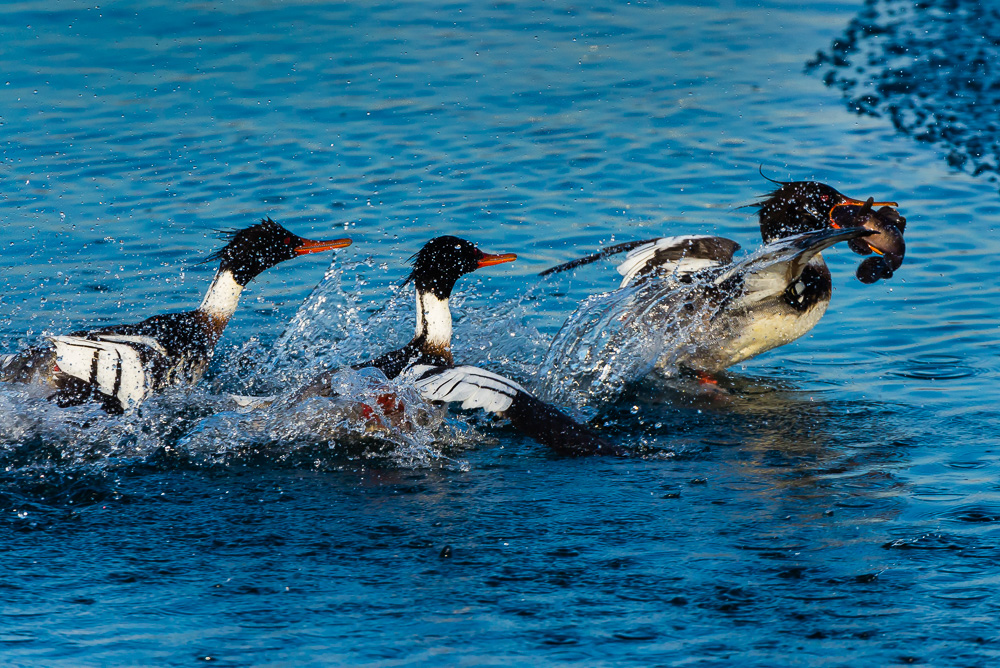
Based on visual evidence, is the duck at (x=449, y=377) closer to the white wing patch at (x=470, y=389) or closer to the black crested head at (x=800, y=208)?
the white wing patch at (x=470, y=389)

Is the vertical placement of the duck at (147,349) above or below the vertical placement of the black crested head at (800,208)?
below

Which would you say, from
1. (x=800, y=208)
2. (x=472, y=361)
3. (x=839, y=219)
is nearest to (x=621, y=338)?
(x=472, y=361)

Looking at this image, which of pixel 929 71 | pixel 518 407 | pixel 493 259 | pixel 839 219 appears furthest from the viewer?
pixel 929 71

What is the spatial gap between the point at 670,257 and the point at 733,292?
538mm

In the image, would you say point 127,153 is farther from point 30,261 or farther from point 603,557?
point 603,557

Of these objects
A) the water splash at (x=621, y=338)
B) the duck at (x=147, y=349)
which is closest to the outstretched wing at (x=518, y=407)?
the water splash at (x=621, y=338)

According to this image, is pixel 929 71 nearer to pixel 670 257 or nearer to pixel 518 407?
pixel 670 257

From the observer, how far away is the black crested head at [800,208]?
284 inches

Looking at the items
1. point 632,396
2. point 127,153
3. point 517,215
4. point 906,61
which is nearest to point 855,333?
point 632,396

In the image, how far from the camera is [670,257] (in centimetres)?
739

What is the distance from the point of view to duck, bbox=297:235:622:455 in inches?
228

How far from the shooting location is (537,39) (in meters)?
13.2

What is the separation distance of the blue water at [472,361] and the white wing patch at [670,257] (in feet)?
2.12

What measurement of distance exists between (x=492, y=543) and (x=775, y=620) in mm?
1249
